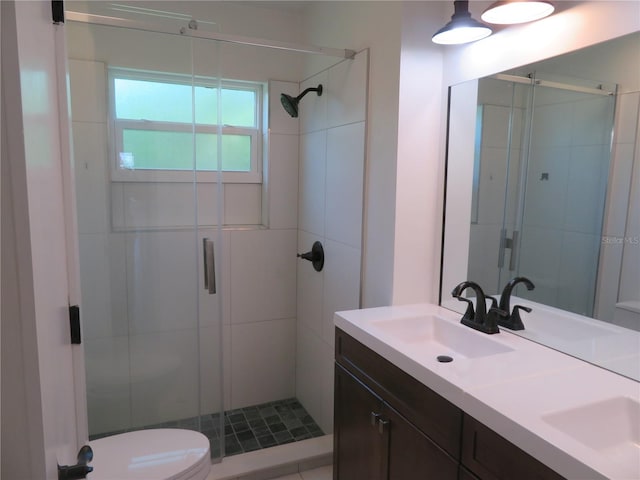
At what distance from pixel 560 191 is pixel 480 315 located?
53cm

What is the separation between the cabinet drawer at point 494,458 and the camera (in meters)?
0.95

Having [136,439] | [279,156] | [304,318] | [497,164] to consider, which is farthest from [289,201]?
[136,439]

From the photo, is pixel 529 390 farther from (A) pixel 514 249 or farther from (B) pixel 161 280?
(B) pixel 161 280

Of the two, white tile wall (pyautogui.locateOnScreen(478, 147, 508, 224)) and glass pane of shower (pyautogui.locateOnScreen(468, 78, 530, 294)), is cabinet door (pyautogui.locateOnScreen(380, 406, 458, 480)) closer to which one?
glass pane of shower (pyautogui.locateOnScreen(468, 78, 530, 294))

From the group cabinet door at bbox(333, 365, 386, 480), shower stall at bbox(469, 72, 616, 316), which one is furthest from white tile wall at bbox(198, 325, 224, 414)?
shower stall at bbox(469, 72, 616, 316)

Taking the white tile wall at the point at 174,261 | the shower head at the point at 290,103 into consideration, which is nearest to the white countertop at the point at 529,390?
the white tile wall at the point at 174,261

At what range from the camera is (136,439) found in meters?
1.76

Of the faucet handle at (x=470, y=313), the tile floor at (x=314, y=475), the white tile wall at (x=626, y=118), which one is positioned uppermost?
the white tile wall at (x=626, y=118)

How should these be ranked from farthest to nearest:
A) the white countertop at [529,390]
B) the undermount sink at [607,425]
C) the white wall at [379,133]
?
the white wall at [379,133]
the undermount sink at [607,425]
the white countertop at [529,390]

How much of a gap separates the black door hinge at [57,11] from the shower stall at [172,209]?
1.05m

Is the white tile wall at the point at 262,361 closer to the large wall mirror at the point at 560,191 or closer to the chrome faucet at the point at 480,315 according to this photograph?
the large wall mirror at the point at 560,191

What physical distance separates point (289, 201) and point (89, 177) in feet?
3.88

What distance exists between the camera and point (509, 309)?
1.64m

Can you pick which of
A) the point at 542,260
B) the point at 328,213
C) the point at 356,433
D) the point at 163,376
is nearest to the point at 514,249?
the point at 542,260
